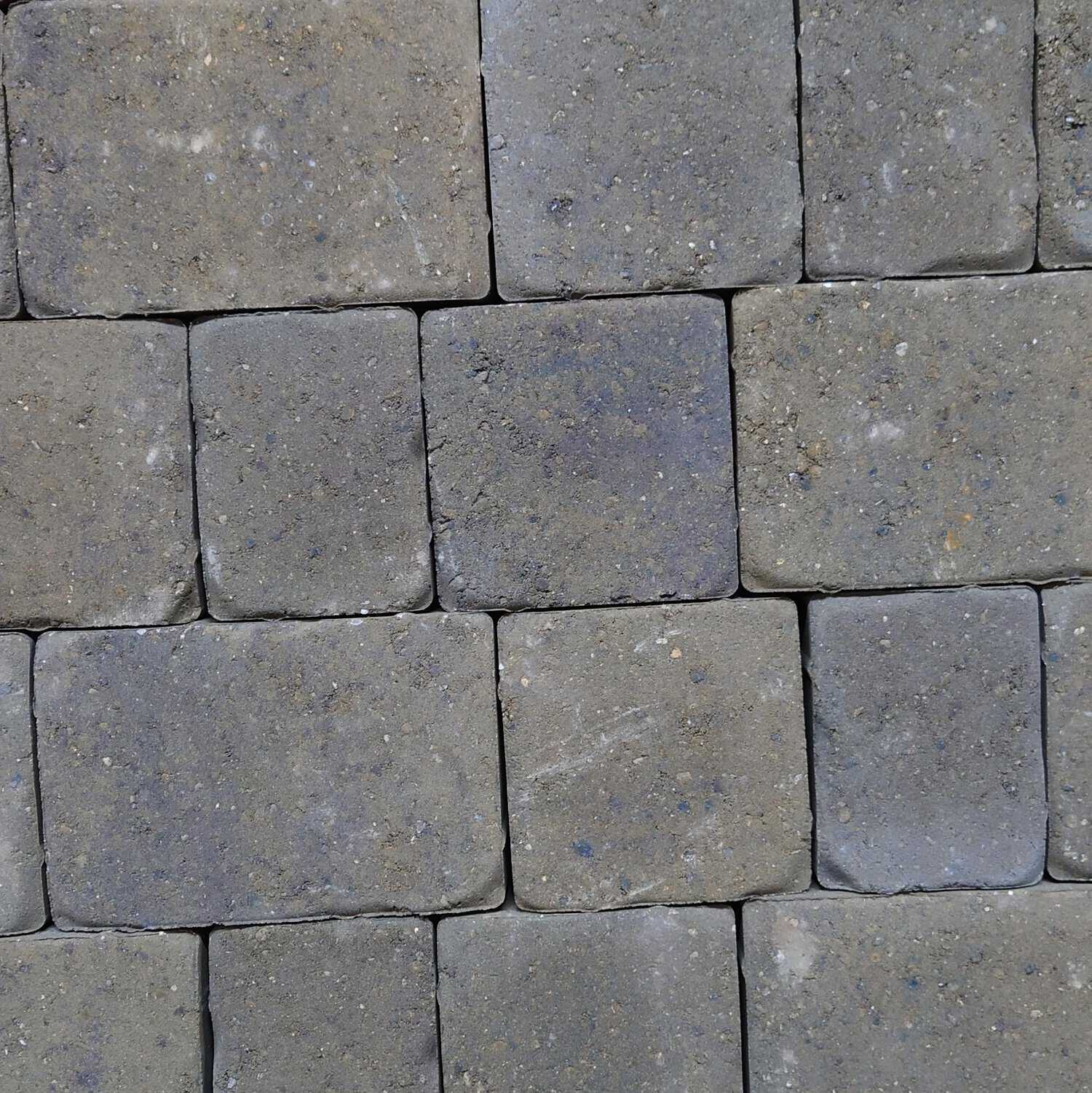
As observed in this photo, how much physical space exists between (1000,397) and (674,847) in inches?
46.1

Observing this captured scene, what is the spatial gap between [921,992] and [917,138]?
1801 millimetres

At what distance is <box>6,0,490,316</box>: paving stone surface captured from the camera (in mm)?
1530

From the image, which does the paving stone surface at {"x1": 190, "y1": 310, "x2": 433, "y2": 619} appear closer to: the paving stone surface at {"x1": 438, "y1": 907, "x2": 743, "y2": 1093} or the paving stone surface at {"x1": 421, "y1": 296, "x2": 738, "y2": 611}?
the paving stone surface at {"x1": 421, "y1": 296, "x2": 738, "y2": 611}

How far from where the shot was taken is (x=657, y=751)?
1.60 meters

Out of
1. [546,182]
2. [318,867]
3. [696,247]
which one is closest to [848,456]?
[696,247]

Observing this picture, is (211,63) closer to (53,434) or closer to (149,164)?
(149,164)

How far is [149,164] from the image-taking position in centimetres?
155

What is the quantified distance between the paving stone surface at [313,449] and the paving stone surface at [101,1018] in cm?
88

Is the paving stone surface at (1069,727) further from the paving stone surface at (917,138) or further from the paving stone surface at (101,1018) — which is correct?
the paving stone surface at (101,1018)

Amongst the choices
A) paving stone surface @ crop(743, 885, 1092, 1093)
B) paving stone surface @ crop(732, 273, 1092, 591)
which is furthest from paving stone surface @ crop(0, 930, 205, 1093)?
paving stone surface @ crop(732, 273, 1092, 591)

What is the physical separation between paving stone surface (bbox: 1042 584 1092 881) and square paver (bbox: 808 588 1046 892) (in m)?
0.03

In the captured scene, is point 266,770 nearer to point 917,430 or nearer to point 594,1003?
point 594,1003

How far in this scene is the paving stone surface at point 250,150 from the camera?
1.53 metres

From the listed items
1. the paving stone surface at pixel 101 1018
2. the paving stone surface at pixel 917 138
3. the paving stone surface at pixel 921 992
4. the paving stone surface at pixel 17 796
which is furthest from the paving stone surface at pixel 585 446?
the paving stone surface at pixel 101 1018
